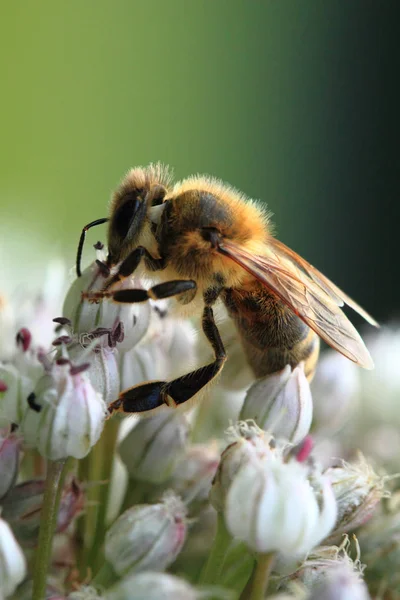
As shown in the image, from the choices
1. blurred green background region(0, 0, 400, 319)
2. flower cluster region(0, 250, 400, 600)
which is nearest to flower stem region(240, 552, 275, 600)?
flower cluster region(0, 250, 400, 600)

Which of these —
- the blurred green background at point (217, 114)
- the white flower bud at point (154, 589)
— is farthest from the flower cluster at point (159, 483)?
the blurred green background at point (217, 114)

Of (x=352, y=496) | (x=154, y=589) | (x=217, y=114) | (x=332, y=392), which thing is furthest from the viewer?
(x=217, y=114)

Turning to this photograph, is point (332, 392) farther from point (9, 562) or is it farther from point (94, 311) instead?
point (9, 562)

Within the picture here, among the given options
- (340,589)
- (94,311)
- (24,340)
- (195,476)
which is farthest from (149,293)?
(340,589)

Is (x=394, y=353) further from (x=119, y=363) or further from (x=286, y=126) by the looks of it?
(x=286, y=126)

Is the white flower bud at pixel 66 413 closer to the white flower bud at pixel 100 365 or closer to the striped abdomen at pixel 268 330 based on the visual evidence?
the white flower bud at pixel 100 365

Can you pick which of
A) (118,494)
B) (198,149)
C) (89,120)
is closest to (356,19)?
(198,149)

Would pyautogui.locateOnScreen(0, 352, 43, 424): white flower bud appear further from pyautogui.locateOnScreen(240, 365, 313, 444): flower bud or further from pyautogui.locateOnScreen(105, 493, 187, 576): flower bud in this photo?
pyautogui.locateOnScreen(240, 365, 313, 444): flower bud
